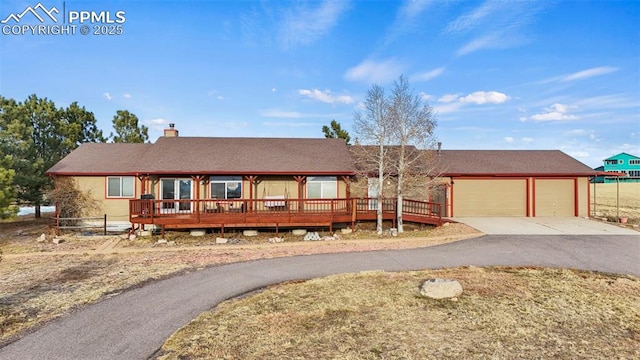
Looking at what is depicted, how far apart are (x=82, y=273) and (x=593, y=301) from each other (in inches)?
488

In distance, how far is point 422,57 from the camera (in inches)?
745

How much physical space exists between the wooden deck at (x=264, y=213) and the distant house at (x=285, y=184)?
0.05m

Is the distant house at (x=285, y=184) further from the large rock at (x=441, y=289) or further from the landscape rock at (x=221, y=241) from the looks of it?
the large rock at (x=441, y=289)

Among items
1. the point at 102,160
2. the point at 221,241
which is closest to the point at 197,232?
the point at 221,241

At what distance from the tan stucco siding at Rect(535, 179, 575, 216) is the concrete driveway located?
2.88ft

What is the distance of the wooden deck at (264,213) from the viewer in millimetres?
13547

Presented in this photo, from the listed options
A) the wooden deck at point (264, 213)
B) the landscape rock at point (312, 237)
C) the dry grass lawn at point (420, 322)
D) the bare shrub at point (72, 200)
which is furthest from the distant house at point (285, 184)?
the dry grass lawn at point (420, 322)

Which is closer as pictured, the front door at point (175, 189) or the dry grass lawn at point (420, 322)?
the dry grass lawn at point (420, 322)

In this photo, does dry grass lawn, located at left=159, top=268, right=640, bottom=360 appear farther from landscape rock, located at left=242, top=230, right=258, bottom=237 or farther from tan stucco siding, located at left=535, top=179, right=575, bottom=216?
tan stucco siding, located at left=535, top=179, right=575, bottom=216

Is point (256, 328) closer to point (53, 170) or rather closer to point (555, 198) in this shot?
point (53, 170)

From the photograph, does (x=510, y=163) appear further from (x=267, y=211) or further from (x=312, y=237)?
(x=267, y=211)

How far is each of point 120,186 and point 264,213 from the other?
8.27 meters

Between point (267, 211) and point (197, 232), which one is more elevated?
point (267, 211)

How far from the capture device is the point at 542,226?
48.5 feet
